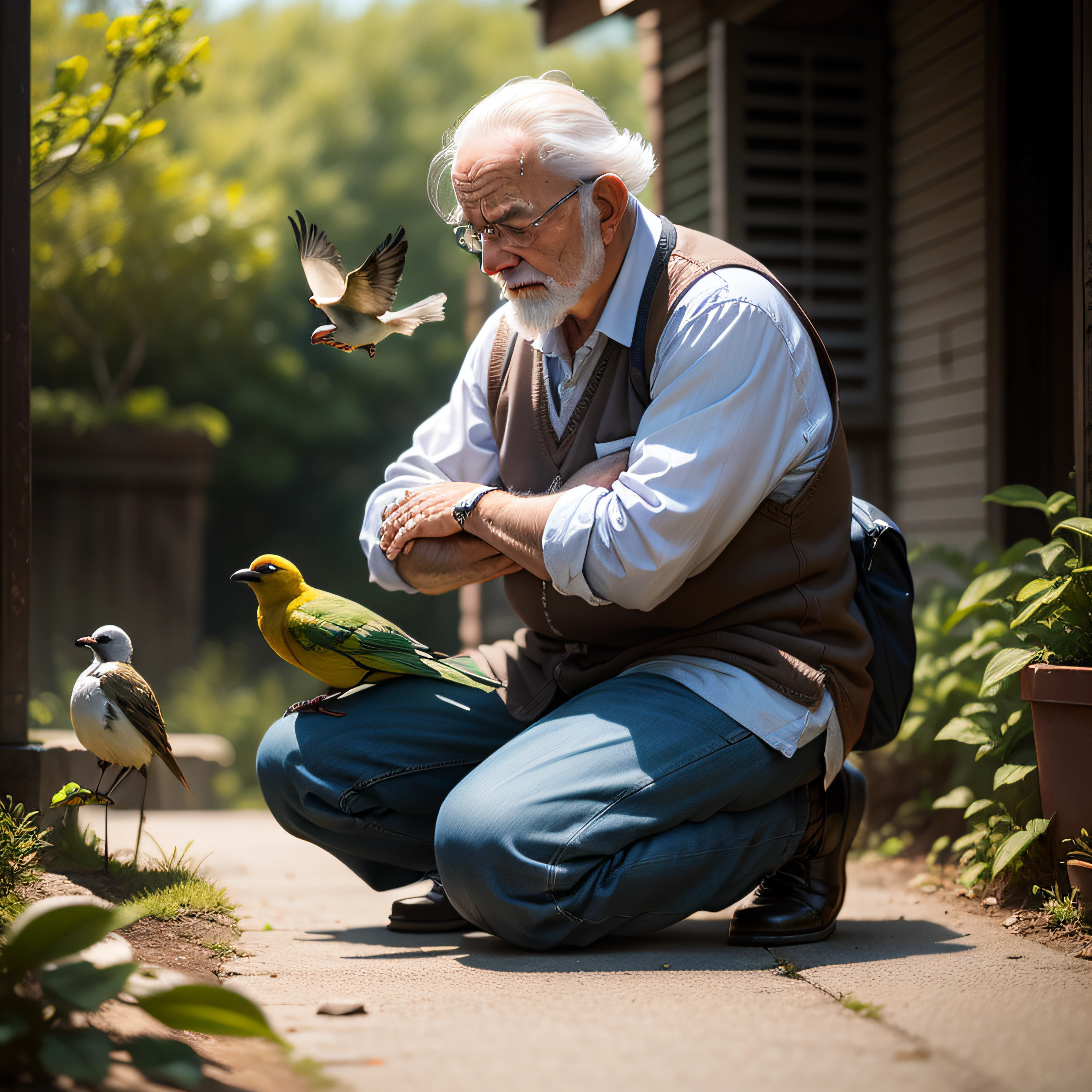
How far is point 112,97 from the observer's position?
11.9ft

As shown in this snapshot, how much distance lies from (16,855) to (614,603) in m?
1.28

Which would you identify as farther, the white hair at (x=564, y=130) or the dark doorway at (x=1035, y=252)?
the dark doorway at (x=1035, y=252)

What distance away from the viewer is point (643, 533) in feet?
7.46

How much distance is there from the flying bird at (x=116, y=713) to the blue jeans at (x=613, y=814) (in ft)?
1.12

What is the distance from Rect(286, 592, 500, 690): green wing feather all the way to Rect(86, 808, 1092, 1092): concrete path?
0.58 m

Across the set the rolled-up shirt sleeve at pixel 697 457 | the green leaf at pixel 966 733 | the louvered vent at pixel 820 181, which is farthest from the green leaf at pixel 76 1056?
the louvered vent at pixel 820 181

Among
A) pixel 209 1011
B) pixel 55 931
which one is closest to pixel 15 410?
pixel 55 931

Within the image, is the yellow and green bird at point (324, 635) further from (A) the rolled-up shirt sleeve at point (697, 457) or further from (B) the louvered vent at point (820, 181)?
(B) the louvered vent at point (820, 181)

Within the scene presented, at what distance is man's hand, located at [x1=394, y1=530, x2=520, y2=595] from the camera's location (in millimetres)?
2602

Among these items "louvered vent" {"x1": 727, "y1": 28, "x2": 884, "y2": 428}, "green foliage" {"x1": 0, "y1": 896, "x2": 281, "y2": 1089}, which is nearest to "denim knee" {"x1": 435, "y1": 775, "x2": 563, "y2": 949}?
"green foliage" {"x1": 0, "y1": 896, "x2": 281, "y2": 1089}

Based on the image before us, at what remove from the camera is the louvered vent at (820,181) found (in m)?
5.54

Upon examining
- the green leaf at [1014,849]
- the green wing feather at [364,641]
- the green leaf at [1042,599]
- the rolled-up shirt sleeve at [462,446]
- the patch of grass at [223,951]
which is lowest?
the patch of grass at [223,951]

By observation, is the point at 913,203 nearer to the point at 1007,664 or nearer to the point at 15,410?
the point at 1007,664

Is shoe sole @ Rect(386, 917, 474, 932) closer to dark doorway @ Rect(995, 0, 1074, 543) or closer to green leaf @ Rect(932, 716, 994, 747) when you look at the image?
green leaf @ Rect(932, 716, 994, 747)
